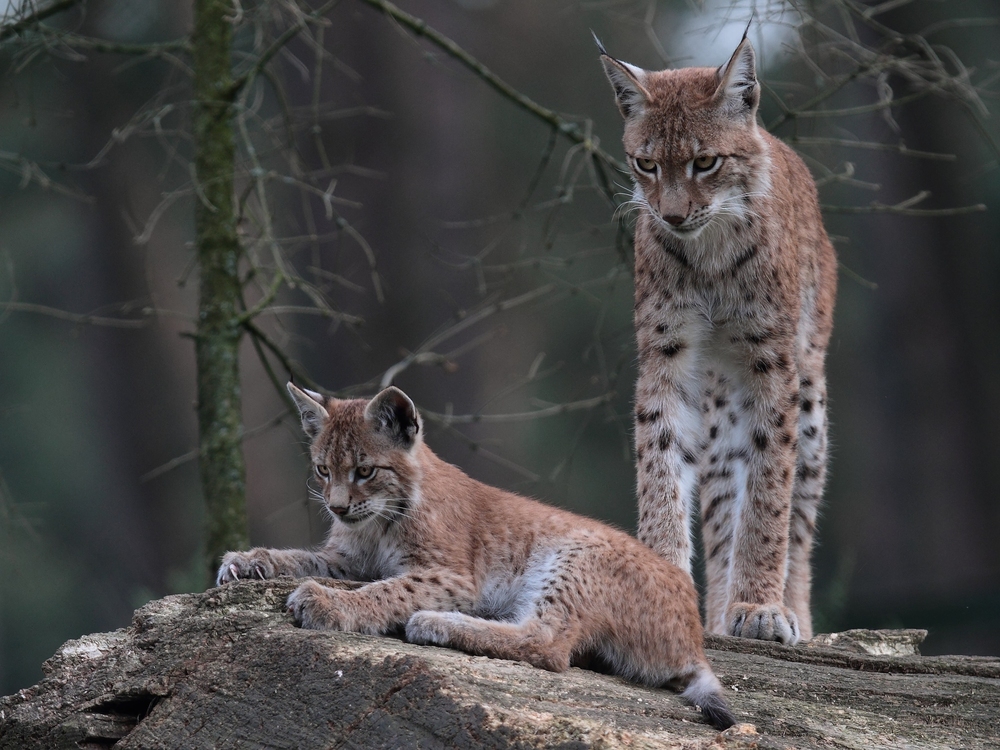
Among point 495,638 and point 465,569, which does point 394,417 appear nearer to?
point 465,569

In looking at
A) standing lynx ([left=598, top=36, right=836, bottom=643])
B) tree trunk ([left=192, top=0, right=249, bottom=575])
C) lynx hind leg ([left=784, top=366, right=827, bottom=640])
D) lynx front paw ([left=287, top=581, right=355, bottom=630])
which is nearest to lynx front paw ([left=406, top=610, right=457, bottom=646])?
lynx front paw ([left=287, top=581, right=355, bottom=630])

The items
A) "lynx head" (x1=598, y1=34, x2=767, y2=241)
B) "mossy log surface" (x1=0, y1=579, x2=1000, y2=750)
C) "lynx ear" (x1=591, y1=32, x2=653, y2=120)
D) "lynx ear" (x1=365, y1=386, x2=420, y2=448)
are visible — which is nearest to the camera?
"mossy log surface" (x1=0, y1=579, x2=1000, y2=750)

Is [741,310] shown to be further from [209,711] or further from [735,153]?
[209,711]

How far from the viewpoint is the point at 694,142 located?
6.21 m

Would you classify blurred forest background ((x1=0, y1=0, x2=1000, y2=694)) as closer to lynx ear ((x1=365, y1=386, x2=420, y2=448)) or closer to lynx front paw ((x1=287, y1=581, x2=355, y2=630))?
lynx ear ((x1=365, y1=386, x2=420, y2=448))

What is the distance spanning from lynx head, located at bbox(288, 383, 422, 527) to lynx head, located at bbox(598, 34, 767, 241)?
1.81 m

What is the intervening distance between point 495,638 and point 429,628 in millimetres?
252

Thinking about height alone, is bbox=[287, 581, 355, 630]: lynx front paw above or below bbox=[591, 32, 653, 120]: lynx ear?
below

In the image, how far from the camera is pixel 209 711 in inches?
169

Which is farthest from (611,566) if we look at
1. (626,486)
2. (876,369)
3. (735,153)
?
(626,486)

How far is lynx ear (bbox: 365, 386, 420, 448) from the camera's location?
207 inches

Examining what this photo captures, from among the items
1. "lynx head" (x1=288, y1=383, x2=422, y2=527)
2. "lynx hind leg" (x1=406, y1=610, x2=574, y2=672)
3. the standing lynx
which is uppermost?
the standing lynx

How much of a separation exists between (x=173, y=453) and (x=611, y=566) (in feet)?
41.4

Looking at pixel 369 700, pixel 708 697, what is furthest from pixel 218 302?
pixel 708 697
